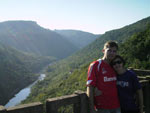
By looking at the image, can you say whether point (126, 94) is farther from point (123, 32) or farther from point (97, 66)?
point (123, 32)

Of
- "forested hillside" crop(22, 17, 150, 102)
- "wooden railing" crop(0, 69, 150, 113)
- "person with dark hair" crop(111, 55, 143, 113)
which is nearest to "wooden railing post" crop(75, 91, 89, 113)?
"wooden railing" crop(0, 69, 150, 113)

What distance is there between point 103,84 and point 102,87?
2.3 inches

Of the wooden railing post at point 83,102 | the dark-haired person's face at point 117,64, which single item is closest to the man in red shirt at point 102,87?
the dark-haired person's face at point 117,64

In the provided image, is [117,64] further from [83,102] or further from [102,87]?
[83,102]

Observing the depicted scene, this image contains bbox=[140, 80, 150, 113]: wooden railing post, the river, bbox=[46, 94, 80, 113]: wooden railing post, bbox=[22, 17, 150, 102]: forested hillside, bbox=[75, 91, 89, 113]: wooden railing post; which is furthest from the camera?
the river

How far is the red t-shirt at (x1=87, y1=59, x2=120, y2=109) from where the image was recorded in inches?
115

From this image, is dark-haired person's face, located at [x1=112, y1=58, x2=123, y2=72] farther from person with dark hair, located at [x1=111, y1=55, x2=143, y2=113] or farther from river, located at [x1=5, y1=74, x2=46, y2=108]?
river, located at [x1=5, y1=74, x2=46, y2=108]

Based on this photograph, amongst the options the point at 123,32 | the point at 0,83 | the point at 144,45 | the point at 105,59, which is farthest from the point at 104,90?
the point at 123,32

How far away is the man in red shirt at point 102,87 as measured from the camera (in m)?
2.90

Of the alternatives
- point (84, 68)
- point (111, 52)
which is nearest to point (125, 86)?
point (111, 52)

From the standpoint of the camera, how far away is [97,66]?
2947mm

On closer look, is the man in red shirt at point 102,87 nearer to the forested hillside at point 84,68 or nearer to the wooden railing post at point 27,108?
the wooden railing post at point 27,108

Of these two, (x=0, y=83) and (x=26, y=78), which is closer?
(x=0, y=83)

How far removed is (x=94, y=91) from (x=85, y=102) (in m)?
0.45
